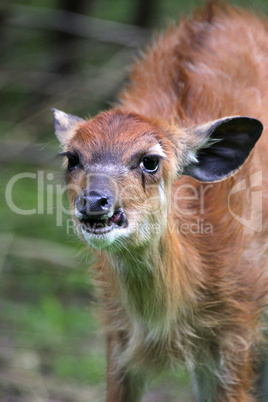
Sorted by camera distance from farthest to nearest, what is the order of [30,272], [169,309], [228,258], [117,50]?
[117,50]
[30,272]
[228,258]
[169,309]

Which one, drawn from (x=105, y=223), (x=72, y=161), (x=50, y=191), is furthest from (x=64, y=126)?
(x=50, y=191)

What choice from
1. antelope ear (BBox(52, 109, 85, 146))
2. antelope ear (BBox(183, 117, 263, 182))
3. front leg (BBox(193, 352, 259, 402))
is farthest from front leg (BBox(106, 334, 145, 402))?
antelope ear (BBox(52, 109, 85, 146))

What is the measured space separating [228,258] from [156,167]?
3.60 feet

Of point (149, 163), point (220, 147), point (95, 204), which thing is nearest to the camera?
point (95, 204)

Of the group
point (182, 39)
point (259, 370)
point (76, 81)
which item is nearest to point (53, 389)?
point (259, 370)

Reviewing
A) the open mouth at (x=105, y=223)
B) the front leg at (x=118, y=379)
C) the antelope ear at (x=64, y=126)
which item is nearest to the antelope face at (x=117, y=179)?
the open mouth at (x=105, y=223)

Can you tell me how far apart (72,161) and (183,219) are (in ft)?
3.25

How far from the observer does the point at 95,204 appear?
412 centimetres

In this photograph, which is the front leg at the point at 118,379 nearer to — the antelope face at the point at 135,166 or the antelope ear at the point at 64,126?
the antelope face at the point at 135,166

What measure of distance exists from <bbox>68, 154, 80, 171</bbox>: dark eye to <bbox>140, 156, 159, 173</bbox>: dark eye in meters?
0.44

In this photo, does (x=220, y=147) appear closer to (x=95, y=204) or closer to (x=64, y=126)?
(x=64, y=126)

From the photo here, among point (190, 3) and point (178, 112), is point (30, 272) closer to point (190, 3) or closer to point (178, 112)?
point (178, 112)

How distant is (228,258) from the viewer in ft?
17.5

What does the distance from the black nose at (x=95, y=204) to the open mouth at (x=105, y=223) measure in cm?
7
